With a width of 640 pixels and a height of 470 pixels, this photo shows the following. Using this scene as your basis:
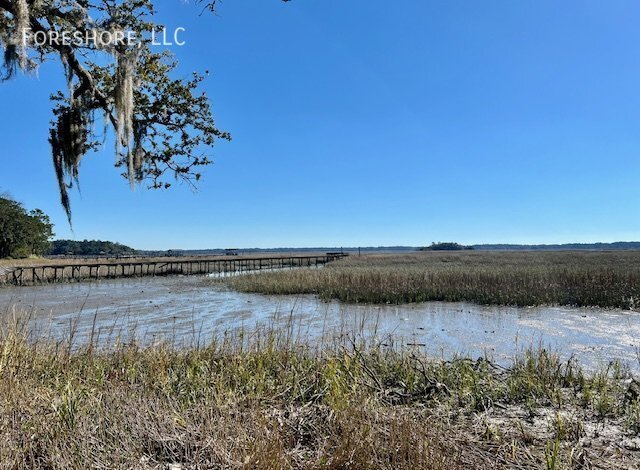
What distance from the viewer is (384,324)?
12383mm

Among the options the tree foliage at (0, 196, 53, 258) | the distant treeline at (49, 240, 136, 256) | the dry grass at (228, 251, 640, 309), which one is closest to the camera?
→ the dry grass at (228, 251, 640, 309)

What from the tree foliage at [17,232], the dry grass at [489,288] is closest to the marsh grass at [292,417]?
the dry grass at [489,288]


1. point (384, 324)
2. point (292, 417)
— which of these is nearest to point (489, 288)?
point (384, 324)

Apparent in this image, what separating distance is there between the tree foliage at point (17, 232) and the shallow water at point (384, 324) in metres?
35.0

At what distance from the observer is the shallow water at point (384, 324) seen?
8.91m

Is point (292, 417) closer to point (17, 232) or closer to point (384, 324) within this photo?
point (384, 324)

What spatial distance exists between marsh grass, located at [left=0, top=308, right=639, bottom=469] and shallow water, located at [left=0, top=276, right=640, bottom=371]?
5.84 feet

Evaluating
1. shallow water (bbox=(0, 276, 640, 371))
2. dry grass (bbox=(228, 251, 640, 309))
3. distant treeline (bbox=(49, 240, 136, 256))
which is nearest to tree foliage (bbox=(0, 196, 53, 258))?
shallow water (bbox=(0, 276, 640, 371))

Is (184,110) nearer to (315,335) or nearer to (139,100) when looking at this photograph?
(139,100)

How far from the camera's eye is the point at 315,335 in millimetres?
10344

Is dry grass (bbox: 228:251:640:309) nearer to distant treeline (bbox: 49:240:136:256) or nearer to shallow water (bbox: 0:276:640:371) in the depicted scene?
shallow water (bbox: 0:276:640:371)

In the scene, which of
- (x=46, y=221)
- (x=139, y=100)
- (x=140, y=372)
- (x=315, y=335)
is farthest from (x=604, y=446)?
(x=46, y=221)

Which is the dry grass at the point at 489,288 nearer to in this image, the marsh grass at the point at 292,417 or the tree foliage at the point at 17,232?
the marsh grass at the point at 292,417

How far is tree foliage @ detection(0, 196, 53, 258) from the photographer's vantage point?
4756 centimetres
